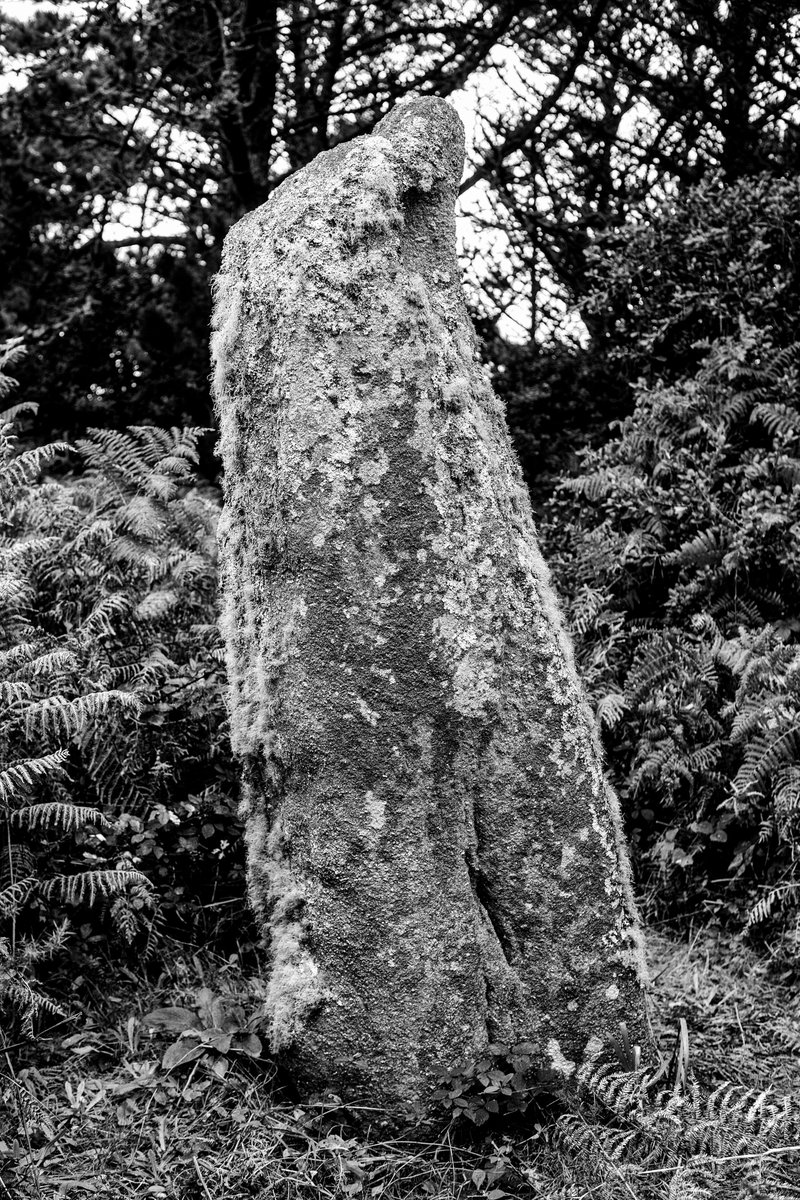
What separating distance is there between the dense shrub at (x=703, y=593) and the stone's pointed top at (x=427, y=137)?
7.92 feet

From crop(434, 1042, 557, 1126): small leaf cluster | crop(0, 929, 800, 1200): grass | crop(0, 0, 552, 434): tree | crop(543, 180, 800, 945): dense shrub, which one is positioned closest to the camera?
crop(0, 929, 800, 1200): grass

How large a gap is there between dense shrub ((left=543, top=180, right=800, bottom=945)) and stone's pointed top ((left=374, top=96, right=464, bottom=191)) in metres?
2.42

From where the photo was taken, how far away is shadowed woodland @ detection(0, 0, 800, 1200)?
289 cm

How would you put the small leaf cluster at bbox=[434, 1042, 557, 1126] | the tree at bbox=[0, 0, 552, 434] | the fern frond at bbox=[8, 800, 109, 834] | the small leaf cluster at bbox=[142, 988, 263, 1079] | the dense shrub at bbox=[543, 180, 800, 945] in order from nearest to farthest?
the small leaf cluster at bbox=[434, 1042, 557, 1126] < the small leaf cluster at bbox=[142, 988, 263, 1079] < the fern frond at bbox=[8, 800, 109, 834] < the dense shrub at bbox=[543, 180, 800, 945] < the tree at bbox=[0, 0, 552, 434]

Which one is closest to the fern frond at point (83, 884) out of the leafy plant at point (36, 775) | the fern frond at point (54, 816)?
the leafy plant at point (36, 775)

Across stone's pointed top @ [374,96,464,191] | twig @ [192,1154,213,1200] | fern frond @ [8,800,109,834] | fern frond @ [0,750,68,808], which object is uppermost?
stone's pointed top @ [374,96,464,191]

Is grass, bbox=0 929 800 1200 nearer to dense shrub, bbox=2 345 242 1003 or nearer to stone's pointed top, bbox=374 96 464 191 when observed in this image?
dense shrub, bbox=2 345 242 1003

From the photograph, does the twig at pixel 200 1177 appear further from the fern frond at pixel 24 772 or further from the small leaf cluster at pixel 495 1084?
the fern frond at pixel 24 772

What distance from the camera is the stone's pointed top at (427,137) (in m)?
3.26

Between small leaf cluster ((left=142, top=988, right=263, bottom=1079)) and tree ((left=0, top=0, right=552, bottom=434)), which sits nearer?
small leaf cluster ((left=142, top=988, right=263, bottom=1079))

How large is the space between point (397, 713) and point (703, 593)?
3.03m

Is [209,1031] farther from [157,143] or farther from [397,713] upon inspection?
[157,143]

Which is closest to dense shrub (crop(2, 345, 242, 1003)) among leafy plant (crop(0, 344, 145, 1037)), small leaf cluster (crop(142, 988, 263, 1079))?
leafy plant (crop(0, 344, 145, 1037))

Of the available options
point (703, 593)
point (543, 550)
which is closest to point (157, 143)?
point (543, 550)
